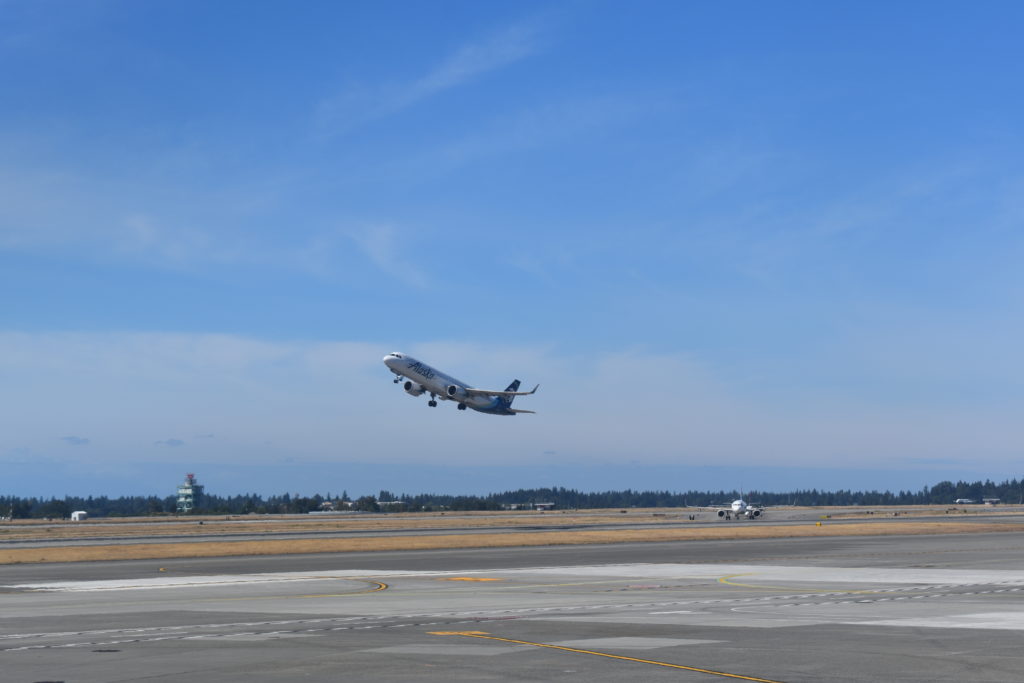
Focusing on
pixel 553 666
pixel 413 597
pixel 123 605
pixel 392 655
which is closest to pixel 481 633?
pixel 392 655

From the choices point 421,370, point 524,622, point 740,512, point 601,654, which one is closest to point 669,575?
point 524,622

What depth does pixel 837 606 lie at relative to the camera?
3173cm

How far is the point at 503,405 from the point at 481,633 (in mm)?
111366

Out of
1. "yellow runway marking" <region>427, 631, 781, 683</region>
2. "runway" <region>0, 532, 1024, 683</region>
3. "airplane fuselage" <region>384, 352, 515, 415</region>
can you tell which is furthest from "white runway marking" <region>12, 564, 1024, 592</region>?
"airplane fuselage" <region>384, 352, 515, 415</region>

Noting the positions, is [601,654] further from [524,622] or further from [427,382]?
[427,382]

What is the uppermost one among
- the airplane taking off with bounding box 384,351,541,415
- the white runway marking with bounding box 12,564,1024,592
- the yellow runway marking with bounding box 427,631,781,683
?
the airplane taking off with bounding box 384,351,541,415

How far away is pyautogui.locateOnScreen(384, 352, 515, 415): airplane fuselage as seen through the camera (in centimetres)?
12169

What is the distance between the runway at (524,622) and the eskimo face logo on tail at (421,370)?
6771cm

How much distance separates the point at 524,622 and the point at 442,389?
98.4 m

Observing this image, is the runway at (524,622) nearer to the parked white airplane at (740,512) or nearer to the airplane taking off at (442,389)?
the airplane taking off at (442,389)

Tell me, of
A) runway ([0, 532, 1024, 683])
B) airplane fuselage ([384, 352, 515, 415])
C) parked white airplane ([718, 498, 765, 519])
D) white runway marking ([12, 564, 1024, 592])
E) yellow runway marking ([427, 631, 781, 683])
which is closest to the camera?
yellow runway marking ([427, 631, 781, 683])

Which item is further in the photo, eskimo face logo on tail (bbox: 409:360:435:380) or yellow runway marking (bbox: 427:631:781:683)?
eskimo face logo on tail (bbox: 409:360:435:380)

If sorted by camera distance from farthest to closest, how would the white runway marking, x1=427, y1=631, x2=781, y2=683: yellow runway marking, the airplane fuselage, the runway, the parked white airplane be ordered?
A: the parked white airplane, the airplane fuselage, the white runway marking, the runway, x1=427, y1=631, x2=781, y2=683: yellow runway marking

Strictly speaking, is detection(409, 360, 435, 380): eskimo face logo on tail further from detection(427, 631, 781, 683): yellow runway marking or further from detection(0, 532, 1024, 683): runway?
detection(427, 631, 781, 683): yellow runway marking
